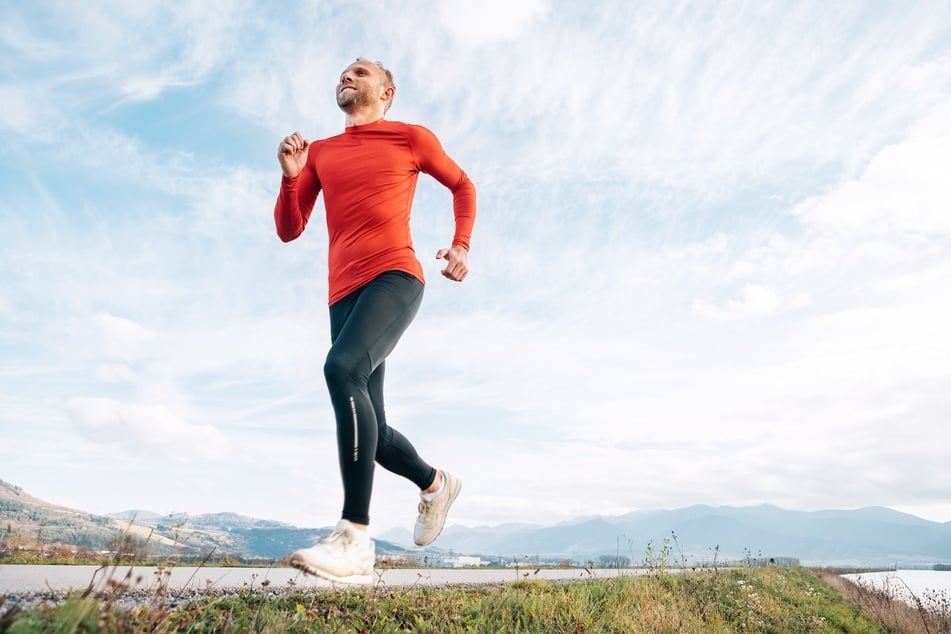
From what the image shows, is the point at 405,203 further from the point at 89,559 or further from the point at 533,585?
the point at 89,559

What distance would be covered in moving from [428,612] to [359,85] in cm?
327

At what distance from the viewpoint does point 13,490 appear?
3337 inches

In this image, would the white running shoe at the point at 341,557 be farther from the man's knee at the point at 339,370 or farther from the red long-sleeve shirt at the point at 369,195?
the red long-sleeve shirt at the point at 369,195

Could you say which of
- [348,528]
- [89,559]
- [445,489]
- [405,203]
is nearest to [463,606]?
[445,489]

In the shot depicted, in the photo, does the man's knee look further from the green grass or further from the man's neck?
the man's neck

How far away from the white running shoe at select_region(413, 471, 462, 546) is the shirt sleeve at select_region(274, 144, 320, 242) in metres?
1.96

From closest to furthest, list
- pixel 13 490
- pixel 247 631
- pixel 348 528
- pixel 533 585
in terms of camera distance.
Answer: pixel 247 631
pixel 348 528
pixel 533 585
pixel 13 490

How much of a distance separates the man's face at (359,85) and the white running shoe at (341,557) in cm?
266

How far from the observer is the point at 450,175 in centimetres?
458

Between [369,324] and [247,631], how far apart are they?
155 centimetres

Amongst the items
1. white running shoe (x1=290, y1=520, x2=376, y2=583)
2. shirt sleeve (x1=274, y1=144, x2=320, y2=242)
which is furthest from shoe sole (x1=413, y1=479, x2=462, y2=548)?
shirt sleeve (x1=274, y1=144, x2=320, y2=242)

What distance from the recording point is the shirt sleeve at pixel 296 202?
14.8ft

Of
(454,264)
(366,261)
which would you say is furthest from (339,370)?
(454,264)

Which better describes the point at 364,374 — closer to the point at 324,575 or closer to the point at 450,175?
the point at 324,575
